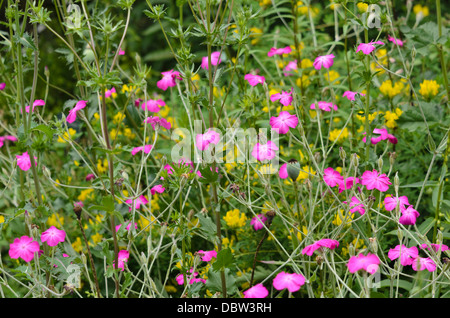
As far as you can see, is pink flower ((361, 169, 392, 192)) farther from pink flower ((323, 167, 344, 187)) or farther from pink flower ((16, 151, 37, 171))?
pink flower ((16, 151, 37, 171))

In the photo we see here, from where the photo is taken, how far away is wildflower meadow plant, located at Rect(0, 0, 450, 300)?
1.13 m

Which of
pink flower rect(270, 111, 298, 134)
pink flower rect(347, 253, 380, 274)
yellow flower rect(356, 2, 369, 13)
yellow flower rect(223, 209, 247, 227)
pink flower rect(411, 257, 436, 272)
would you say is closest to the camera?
pink flower rect(347, 253, 380, 274)

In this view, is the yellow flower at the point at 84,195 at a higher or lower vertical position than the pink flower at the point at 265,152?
lower

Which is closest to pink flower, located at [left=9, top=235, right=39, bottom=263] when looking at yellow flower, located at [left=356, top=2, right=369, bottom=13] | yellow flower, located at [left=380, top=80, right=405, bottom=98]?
yellow flower, located at [left=356, top=2, right=369, bottom=13]

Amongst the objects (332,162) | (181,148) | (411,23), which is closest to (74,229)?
(181,148)

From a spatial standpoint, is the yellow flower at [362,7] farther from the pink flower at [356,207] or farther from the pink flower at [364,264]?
the pink flower at [364,264]

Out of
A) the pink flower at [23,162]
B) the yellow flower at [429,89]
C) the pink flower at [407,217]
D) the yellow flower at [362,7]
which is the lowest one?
the pink flower at [407,217]

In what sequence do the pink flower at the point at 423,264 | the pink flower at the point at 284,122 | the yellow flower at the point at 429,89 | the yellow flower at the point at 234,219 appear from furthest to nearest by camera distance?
the yellow flower at the point at 429,89 → the yellow flower at the point at 234,219 → the pink flower at the point at 284,122 → the pink flower at the point at 423,264

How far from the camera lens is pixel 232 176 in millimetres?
1634

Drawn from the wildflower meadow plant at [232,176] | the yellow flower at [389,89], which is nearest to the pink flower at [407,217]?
the wildflower meadow plant at [232,176]

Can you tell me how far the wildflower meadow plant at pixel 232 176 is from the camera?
1130 mm

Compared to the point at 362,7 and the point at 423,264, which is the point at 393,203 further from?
the point at 362,7
